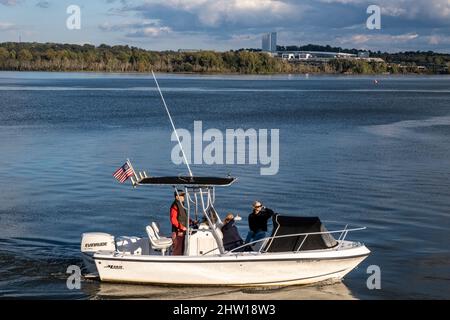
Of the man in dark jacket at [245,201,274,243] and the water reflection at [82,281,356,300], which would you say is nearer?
the water reflection at [82,281,356,300]

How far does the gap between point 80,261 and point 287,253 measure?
494cm

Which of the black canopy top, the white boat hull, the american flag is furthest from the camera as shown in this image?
the american flag

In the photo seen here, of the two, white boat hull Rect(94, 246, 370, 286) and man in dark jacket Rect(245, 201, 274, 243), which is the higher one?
man in dark jacket Rect(245, 201, 274, 243)

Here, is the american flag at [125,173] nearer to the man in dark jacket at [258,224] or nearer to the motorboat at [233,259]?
the motorboat at [233,259]

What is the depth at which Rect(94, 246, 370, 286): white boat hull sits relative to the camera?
15.0m

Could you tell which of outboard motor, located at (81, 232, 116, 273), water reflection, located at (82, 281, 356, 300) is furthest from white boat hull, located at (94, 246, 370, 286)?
outboard motor, located at (81, 232, 116, 273)

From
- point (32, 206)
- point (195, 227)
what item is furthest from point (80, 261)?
point (32, 206)

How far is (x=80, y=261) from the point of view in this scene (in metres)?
16.9

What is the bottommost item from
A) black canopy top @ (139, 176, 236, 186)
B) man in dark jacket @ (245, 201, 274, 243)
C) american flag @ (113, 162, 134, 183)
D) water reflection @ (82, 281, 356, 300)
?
water reflection @ (82, 281, 356, 300)

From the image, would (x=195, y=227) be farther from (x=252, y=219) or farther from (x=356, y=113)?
(x=356, y=113)

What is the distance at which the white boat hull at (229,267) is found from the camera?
49.3 feet

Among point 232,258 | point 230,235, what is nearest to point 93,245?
point 230,235

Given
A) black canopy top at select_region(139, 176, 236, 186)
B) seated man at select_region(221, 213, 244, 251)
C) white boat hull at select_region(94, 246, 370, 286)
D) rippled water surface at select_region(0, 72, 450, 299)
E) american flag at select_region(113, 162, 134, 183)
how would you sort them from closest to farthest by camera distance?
white boat hull at select_region(94, 246, 370, 286), black canopy top at select_region(139, 176, 236, 186), american flag at select_region(113, 162, 134, 183), seated man at select_region(221, 213, 244, 251), rippled water surface at select_region(0, 72, 450, 299)

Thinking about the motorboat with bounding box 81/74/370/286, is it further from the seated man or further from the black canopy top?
the seated man
